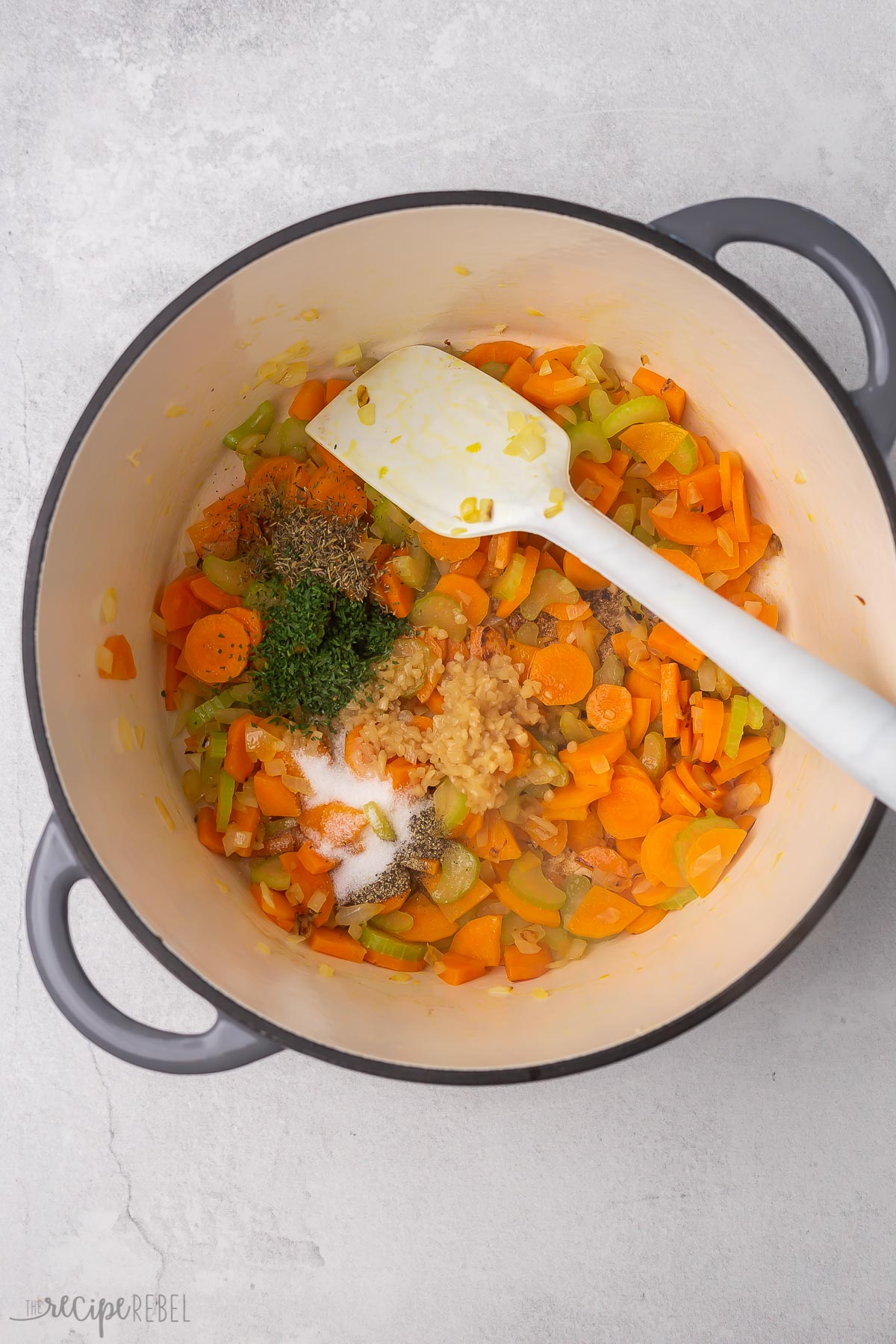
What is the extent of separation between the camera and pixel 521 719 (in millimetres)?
1880

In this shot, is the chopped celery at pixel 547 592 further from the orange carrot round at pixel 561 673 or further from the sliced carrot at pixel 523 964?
the sliced carrot at pixel 523 964

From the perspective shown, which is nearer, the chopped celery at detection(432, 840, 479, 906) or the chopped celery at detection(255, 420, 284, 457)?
the chopped celery at detection(432, 840, 479, 906)

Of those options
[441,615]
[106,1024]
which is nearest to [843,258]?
[441,615]

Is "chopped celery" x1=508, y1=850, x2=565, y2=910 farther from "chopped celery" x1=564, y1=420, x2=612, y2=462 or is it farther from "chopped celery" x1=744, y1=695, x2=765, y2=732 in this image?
"chopped celery" x1=564, y1=420, x2=612, y2=462

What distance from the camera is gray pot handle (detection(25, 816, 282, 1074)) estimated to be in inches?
60.6

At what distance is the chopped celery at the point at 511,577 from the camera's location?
191cm

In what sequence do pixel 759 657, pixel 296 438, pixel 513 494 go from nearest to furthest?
pixel 759 657
pixel 513 494
pixel 296 438

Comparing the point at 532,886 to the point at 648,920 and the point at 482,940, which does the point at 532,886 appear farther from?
the point at 648,920

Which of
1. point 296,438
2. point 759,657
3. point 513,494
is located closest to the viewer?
point 759,657

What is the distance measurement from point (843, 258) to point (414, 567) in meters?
0.99

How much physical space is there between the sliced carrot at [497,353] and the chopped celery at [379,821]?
40.5 inches

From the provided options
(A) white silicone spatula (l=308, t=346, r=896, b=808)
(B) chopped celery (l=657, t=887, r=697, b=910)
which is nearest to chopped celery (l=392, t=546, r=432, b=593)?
(A) white silicone spatula (l=308, t=346, r=896, b=808)

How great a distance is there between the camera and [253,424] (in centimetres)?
203

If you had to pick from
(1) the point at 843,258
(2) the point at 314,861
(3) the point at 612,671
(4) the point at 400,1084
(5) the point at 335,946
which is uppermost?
(1) the point at 843,258
